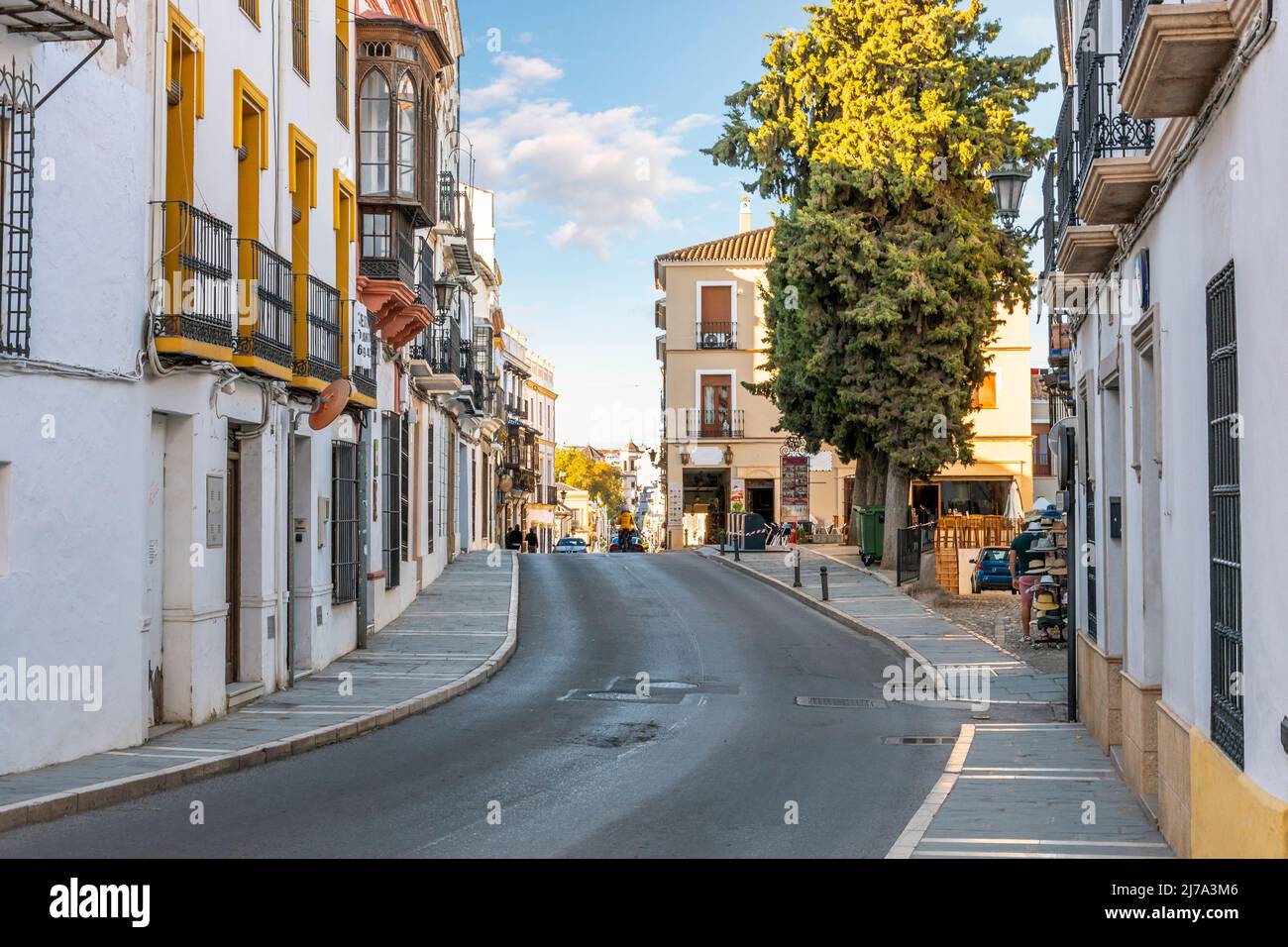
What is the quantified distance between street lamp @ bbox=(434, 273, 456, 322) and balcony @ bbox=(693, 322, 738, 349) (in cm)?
2399

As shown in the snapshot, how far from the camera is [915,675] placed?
18.6 metres

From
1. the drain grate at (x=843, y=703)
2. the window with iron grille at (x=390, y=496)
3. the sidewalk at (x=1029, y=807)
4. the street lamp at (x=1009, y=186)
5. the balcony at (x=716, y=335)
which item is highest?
the balcony at (x=716, y=335)

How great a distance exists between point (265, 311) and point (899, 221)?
65.2 ft

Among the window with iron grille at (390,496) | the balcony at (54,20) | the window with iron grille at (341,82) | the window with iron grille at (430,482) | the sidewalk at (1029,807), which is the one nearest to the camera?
the sidewalk at (1029,807)

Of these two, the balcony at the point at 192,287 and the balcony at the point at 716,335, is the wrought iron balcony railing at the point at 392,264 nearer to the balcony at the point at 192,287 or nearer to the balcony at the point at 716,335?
the balcony at the point at 192,287

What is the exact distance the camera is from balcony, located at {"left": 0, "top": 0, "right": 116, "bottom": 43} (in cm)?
1006

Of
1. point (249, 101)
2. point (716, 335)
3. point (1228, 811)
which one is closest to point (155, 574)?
point (249, 101)

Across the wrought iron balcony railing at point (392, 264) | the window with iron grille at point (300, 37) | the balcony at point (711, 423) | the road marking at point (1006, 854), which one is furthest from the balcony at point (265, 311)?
the balcony at point (711, 423)

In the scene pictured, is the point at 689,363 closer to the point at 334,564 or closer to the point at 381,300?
the point at 381,300

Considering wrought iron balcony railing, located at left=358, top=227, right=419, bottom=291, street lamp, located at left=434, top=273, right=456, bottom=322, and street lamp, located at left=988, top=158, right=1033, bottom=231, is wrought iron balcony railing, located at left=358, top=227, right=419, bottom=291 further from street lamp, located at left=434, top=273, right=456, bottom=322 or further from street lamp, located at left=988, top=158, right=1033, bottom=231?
street lamp, located at left=988, top=158, right=1033, bottom=231

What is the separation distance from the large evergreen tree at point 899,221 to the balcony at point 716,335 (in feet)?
70.7

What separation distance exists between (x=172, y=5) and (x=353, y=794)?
732 cm

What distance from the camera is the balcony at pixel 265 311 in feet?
47.5
